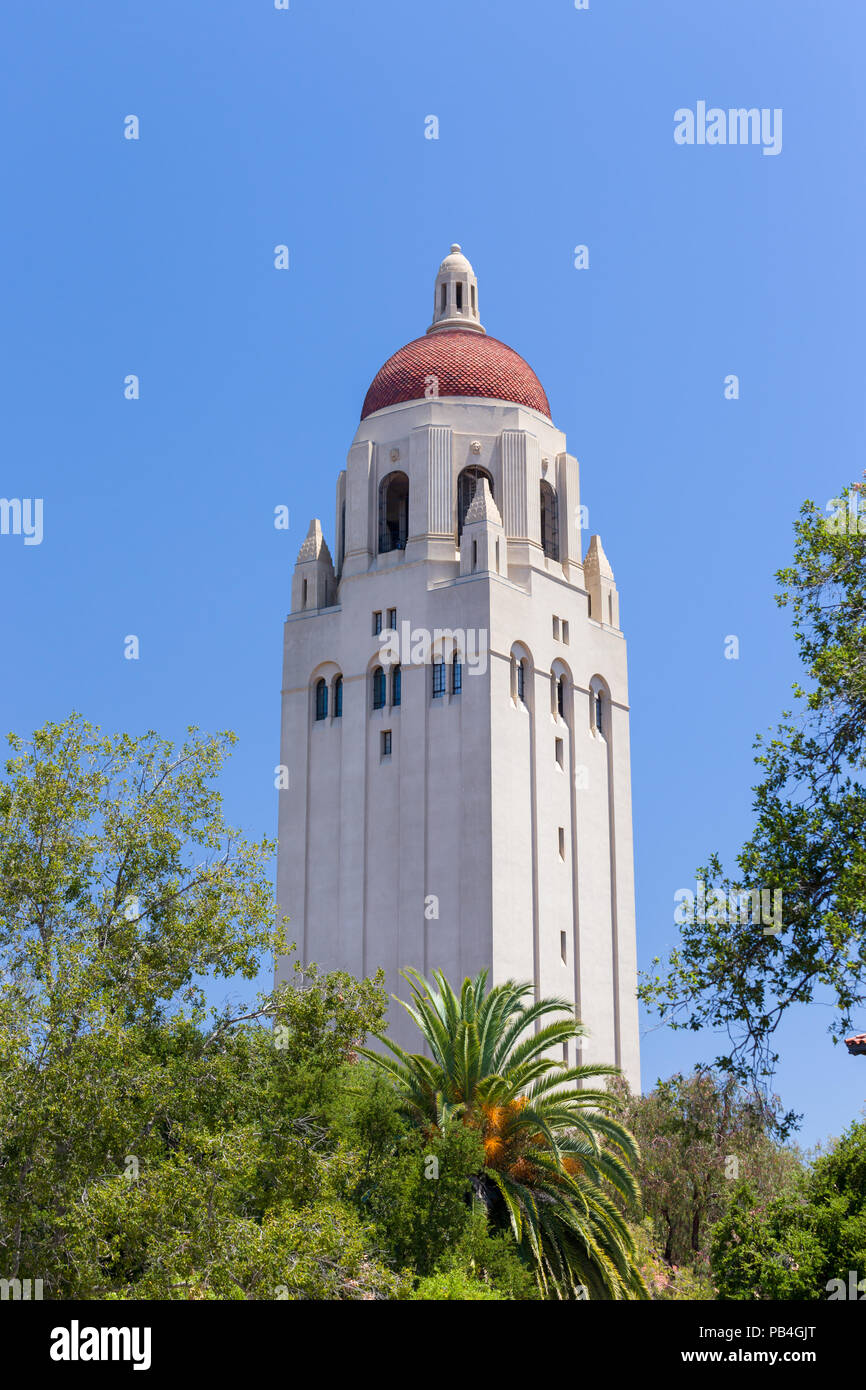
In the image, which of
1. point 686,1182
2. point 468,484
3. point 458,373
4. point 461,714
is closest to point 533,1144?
point 686,1182

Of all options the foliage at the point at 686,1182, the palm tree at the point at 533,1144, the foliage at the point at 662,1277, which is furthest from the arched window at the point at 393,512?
the palm tree at the point at 533,1144

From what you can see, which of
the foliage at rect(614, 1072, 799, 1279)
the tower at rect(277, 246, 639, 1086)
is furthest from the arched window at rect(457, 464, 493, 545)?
the foliage at rect(614, 1072, 799, 1279)

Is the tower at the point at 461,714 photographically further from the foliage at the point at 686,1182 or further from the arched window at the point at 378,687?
the foliage at the point at 686,1182

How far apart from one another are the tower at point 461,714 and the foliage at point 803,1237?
32936 mm

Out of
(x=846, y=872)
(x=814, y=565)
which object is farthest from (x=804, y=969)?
(x=814, y=565)

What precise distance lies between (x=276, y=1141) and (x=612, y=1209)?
33.9 feet

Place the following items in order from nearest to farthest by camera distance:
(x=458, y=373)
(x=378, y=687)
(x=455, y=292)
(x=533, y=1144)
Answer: (x=533, y=1144)
(x=378, y=687)
(x=458, y=373)
(x=455, y=292)

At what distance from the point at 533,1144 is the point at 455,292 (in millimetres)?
45343

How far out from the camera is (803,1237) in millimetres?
20359

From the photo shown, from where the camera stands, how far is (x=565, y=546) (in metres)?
64.2

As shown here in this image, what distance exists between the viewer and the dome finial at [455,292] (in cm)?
6938

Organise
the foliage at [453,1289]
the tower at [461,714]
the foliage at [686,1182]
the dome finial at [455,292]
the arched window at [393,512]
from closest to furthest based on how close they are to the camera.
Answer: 1. the foliage at [453,1289]
2. the foliage at [686,1182]
3. the tower at [461,714]
4. the arched window at [393,512]
5. the dome finial at [455,292]

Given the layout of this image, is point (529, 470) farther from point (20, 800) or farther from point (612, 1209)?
point (20, 800)

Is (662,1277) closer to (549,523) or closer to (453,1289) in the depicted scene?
(453,1289)
